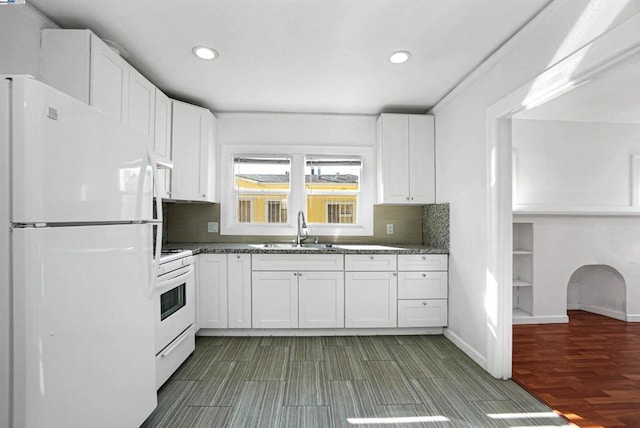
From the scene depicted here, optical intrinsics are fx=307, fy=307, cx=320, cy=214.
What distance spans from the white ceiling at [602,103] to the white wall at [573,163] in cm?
12

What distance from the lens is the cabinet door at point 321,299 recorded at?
3084 millimetres

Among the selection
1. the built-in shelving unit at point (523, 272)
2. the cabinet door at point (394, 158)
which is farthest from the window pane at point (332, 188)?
the built-in shelving unit at point (523, 272)

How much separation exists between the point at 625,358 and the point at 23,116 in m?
4.30

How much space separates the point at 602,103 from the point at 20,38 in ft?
15.8

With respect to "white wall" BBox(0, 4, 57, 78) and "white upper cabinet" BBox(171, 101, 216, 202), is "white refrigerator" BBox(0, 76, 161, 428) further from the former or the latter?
"white upper cabinet" BBox(171, 101, 216, 202)

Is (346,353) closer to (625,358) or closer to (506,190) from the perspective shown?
(506,190)

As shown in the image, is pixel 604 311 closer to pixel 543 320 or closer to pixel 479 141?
pixel 543 320

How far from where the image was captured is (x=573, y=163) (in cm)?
368

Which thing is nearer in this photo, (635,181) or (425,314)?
(425,314)

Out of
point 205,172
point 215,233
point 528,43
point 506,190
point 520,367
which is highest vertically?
point 528,43

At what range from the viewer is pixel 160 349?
2109 mm

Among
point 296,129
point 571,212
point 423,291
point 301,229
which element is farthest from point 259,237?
point 571,212

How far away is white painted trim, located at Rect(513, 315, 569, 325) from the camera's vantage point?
11.9 feet

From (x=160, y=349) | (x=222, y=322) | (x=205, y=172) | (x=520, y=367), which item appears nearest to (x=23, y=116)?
(x=160, y=349)
